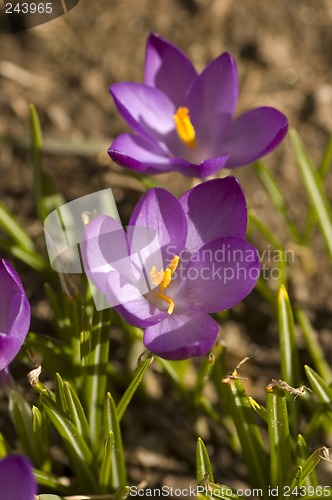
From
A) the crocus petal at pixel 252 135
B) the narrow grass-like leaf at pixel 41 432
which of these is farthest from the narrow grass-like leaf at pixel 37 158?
the narrow grass-like leaf at pixel 41 432

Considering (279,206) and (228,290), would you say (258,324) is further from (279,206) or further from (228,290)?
(228,290)

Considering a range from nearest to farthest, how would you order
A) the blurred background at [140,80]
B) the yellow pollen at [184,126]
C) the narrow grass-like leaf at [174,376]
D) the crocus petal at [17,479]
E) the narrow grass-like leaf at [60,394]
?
1. the crocus petal at [17,479]
2. the narrow grass-like leaf at [60,394]
3. the narrow grass-like leaf at [174,376]
4. the yellow pollen at [184,126]
5. the blurred background at [140,80]

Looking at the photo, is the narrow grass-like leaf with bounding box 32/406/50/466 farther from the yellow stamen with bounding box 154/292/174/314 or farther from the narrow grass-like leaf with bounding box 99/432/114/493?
the yellow stamen with bounding box 154/292/174/314

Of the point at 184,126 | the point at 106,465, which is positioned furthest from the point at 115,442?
the point at 184,126

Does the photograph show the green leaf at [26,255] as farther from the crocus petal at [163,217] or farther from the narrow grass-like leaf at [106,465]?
the narrow grass-like leaf at [106,465]

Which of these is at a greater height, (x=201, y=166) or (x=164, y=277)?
(x=201, y=166)

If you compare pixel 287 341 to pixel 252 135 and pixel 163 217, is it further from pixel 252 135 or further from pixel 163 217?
pixel 252 135
